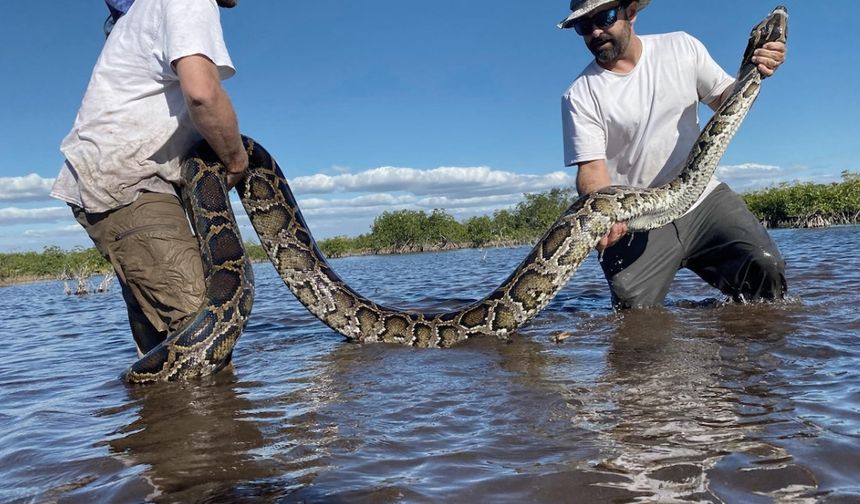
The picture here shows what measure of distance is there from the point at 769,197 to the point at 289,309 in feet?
165

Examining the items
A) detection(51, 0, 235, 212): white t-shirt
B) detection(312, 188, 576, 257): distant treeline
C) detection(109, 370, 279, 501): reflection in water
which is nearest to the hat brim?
detection(51, 0, 235, 212): white t-shirt

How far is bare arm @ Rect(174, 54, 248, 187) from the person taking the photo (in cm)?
468

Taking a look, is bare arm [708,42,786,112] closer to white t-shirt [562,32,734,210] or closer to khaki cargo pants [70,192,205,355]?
white t-shirt [562,32,734,210]

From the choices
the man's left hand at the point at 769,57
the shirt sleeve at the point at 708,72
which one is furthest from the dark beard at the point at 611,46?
the man's left hand at the point at 769,57

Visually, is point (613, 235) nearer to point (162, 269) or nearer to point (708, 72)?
point (708, 72)

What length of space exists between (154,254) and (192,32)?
1.89 meters

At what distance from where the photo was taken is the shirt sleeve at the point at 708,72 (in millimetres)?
7602

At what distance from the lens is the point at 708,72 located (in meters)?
7.62

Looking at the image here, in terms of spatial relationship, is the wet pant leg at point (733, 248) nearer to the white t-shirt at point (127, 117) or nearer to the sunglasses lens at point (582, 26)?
the sunglasses lens at point (582, 26)

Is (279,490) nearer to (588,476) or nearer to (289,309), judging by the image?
(588,476)

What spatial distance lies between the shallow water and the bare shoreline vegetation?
38.8 m

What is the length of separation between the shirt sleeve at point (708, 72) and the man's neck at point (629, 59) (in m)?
0.63

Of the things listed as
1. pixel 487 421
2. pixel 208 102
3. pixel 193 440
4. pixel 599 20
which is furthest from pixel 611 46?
pixel 193 440

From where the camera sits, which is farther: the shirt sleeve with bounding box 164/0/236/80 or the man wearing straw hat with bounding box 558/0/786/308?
the man wearing straw hat with bounding box 558/0/786/308
